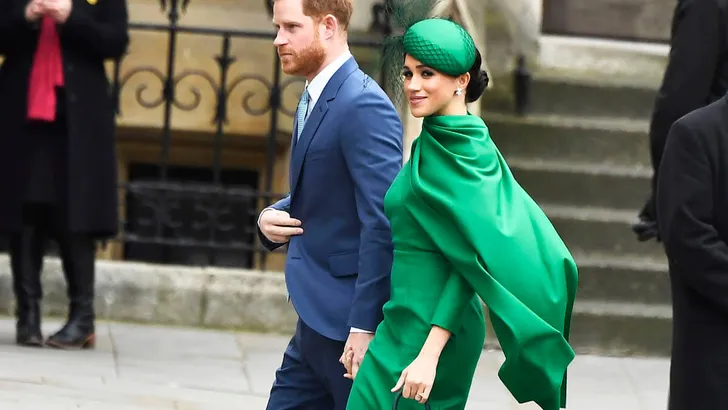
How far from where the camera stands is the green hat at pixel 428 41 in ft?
12.6

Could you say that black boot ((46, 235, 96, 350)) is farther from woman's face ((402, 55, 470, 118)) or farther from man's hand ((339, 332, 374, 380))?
woman's face ((402, 55, 470, 118))

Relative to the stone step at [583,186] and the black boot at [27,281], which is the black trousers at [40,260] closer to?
the black boot at [27,281]

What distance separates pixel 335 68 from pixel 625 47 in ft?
20.4

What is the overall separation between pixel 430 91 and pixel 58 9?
11.5 feet

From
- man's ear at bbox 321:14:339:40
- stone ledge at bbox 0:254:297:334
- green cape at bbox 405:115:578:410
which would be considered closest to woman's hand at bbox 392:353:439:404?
green cape at bbox 405:115:578:410

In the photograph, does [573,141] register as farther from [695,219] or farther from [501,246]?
[501,246]

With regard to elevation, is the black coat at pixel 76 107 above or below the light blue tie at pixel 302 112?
below

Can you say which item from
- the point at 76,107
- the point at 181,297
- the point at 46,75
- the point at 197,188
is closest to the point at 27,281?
the point at 76,107

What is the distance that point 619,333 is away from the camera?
8.25 metres

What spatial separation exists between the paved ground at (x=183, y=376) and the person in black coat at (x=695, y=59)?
1.38 metres

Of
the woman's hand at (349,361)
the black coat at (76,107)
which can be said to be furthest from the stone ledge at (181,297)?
the woman's hand at (349,361)

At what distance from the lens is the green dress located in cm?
374

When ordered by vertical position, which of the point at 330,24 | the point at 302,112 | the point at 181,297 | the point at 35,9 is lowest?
the point at 181,297

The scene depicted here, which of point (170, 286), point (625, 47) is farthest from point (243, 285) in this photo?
point (625, 47)
